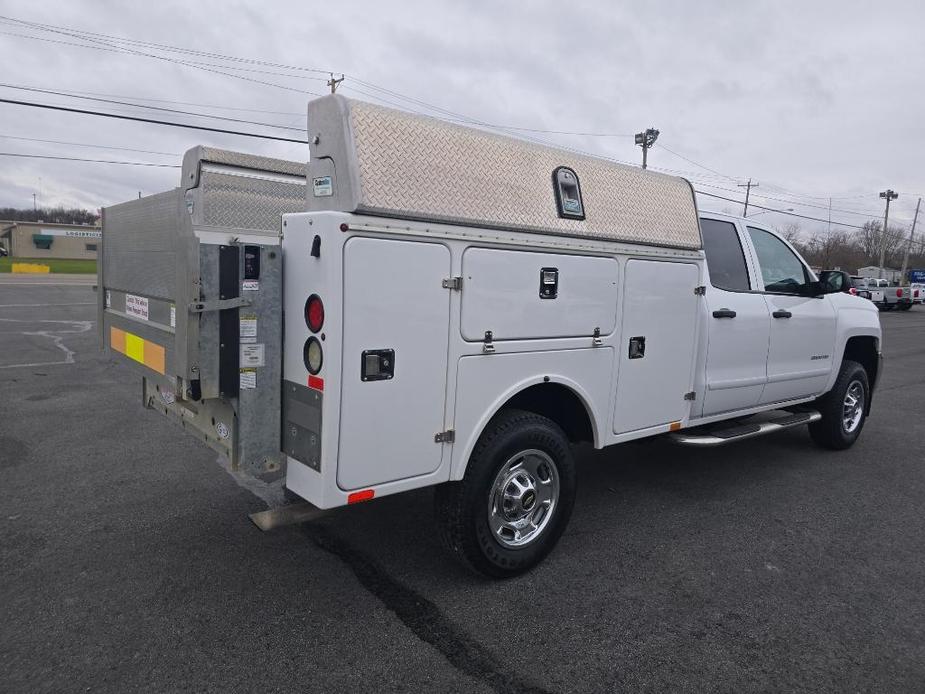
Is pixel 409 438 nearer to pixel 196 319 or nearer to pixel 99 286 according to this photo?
pixel 196 319

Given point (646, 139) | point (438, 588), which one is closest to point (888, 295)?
point (646, 139)

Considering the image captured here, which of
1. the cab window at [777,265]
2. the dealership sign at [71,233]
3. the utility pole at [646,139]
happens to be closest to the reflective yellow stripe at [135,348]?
the cab window at [777,265]

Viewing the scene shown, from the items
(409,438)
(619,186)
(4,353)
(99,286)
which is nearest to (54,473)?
(99,286)

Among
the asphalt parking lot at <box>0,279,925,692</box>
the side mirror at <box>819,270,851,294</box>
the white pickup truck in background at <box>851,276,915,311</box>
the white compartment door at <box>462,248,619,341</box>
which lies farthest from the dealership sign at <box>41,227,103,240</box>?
the white compartment door at <box>462,248,619,341</box>

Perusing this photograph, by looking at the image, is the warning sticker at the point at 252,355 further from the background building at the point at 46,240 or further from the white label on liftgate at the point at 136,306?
the background building at the point at 46,240

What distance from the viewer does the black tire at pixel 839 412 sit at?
20.6 ft

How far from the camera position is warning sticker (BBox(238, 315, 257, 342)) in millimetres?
2934

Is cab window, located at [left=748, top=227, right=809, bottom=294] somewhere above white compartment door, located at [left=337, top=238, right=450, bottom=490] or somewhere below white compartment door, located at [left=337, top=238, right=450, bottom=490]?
above

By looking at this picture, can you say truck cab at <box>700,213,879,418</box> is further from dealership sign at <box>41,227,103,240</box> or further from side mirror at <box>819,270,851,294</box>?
dealership sign at <box>41,227,103,240</box>

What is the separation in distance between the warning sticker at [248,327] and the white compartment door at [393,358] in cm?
45

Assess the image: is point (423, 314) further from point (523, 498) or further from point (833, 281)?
point (833, 281)

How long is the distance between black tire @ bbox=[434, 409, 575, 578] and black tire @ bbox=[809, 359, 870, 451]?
12.4 ft

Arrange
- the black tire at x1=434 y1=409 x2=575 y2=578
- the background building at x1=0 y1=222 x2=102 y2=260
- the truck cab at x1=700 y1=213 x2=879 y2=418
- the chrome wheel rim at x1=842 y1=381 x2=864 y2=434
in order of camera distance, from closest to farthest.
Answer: the black tire at x1=434 y1=409 x2=575 y2=578
the truck cab at x1=700 y1=213 x2=879 y2=418
the chrome wheel rim at x1=842 y1=381 x2=864 y2=434
the background building at x1=0 y1=222 x2=102 y2=260

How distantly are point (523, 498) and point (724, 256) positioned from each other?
2.66m
